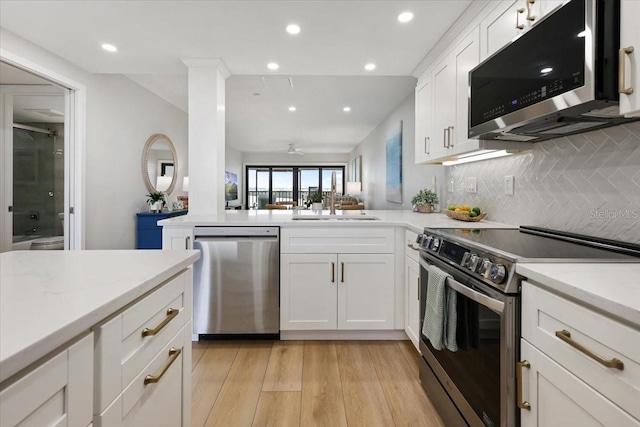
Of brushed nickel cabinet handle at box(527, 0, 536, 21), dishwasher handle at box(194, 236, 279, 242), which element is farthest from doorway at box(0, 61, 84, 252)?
brushed nickel cabinet handle at box(527, 0, 536, 21)

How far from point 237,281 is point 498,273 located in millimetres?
1828

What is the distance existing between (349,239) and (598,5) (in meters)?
1.78

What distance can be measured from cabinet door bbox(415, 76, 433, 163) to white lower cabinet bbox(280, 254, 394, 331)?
0.94 meters

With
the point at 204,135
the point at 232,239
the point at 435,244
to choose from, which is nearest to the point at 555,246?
the point at 435,244

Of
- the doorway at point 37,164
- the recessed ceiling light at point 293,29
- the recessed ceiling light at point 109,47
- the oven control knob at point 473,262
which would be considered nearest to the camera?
the oven control knob at point 473,262

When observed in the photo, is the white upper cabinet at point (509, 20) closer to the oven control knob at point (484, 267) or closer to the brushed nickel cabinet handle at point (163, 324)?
the oven control knob at point (484, 267)

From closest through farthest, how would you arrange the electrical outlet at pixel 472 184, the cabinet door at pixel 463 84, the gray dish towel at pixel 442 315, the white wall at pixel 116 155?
the gray dish towel at pixel 442 315 → the cabinet door at pixel 463 84 → the electrical outlet at pixel 472 184 → the white wall at pixel 116 155

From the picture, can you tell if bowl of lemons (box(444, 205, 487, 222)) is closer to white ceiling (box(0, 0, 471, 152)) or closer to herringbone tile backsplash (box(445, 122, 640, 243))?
herringbone tile backsplash (box(445, 122, 640, 243))

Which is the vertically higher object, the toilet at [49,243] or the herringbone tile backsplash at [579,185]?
the herringbone tile backsplash at [579,185]

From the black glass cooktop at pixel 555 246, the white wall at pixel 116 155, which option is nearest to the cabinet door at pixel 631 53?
the black glass cooktop at pixel 555 246

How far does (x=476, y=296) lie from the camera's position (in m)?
1.23

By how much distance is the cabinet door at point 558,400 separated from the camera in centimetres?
74

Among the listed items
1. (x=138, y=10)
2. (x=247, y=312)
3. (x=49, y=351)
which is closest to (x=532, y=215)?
(x=247, y=312)

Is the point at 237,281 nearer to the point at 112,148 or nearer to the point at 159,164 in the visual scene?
the point at 112,148
